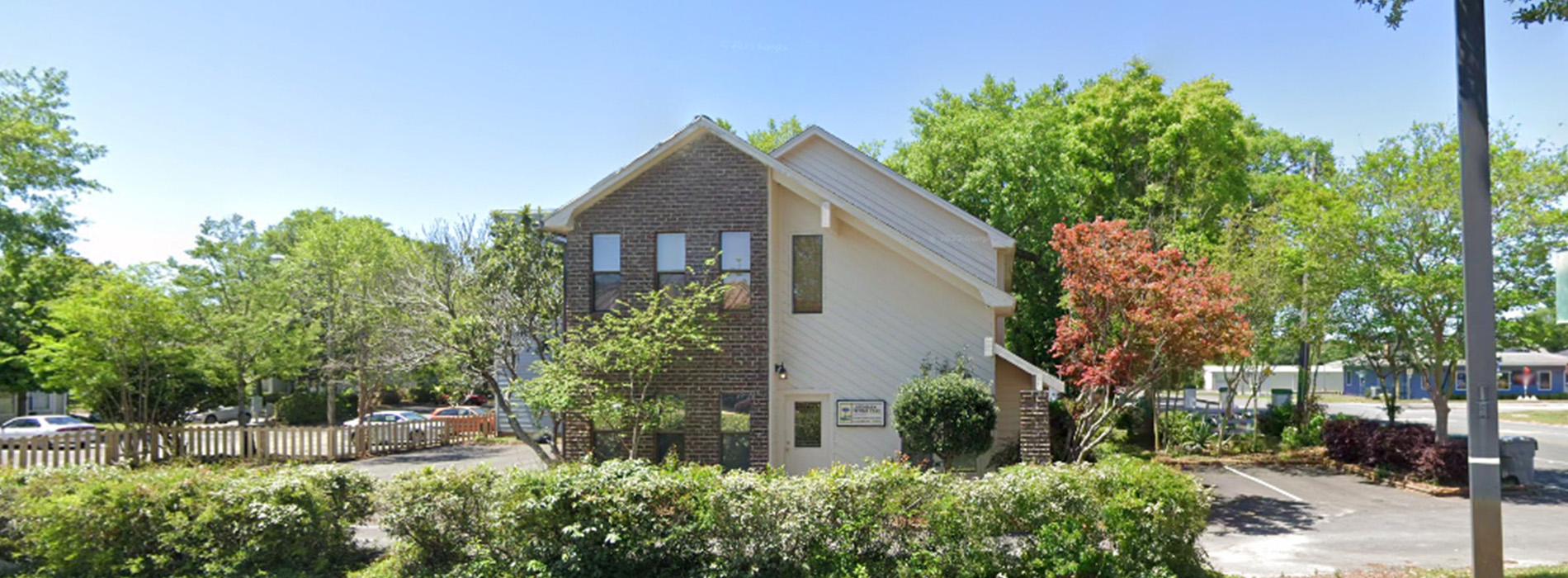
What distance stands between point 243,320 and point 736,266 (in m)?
18.5

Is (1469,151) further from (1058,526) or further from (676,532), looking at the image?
(676,532)

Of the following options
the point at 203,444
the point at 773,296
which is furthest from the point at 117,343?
the point at 773,296

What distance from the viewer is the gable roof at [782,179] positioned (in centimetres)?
1530

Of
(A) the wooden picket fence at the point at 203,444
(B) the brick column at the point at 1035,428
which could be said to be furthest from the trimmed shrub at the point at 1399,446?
(A) the wooden picket fence at the point at 203,444

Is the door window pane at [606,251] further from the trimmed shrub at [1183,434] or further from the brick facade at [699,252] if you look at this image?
the trimmed shrub at [1183,434]

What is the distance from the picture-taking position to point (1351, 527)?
13.8m

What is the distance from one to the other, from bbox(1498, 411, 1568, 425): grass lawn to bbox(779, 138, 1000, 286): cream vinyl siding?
101 feet

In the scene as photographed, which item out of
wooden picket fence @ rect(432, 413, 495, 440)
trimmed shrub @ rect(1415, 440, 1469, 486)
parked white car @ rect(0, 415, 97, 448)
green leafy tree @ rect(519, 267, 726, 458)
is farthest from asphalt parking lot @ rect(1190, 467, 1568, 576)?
parked white car @ rect(0, 415, 97, 448)

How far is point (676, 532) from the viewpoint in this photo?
9.65m

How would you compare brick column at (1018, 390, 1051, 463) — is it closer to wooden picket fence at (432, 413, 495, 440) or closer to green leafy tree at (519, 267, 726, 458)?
green leafy tree at (519, 267, 726, 458)

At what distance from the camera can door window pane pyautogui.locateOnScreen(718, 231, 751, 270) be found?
15.7 meters

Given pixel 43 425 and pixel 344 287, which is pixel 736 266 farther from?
pixel 43 425

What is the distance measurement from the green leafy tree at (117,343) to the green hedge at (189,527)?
12240mm

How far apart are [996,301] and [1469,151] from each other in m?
7.22
